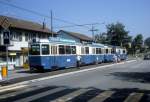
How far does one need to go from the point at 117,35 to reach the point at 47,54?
9887 centimetres

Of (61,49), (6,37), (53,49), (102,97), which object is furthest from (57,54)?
(102,97)

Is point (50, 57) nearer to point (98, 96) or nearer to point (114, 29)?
point (98, 96)

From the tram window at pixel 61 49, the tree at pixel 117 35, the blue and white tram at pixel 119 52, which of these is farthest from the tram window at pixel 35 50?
the tree at pixel 117 35

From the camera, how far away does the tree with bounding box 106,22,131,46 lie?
12812 centimetres

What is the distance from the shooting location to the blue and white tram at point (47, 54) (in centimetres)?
3130

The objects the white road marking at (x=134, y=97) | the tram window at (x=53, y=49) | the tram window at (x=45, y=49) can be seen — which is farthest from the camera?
the tram window at (x=53, y=49)

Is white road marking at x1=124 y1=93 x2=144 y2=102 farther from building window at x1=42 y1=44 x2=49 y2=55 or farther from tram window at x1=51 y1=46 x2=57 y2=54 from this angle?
tram window at x1=51 y1=46 x2=57 y2=54

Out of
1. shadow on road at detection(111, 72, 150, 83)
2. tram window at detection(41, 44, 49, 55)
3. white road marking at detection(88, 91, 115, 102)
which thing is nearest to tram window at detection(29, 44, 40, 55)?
tram window at detection(41, 44, 49, 55)

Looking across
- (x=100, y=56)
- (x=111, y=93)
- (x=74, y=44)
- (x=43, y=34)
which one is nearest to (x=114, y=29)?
(x=43, y=34)

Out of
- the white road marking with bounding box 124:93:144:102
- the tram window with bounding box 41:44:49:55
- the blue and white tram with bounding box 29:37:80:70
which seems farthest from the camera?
the tram window with bounding box 41:44:49:55

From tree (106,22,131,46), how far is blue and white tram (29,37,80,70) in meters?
93.8

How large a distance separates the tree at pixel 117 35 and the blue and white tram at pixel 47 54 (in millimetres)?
93776

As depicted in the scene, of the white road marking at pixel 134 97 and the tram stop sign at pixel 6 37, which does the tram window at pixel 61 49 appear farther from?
the white road marking at pixel 134 97

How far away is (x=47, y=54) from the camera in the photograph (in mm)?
31734
